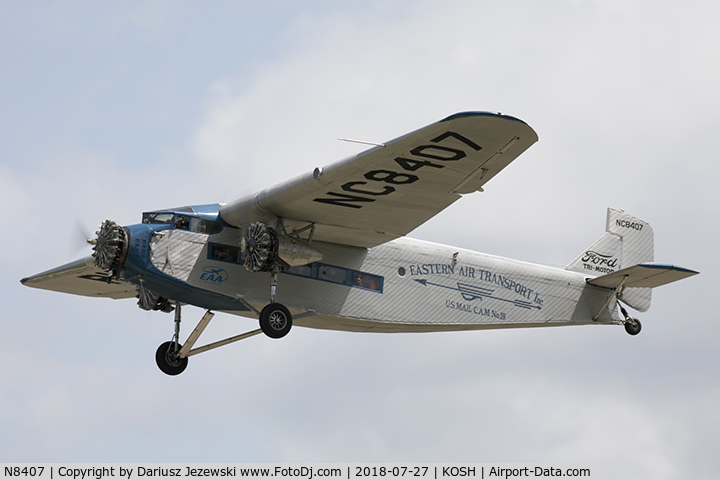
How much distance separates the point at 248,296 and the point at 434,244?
449 cm

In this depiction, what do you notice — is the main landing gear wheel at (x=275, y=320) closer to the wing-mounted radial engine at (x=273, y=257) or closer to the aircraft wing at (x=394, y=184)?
the wing-mounted radial engine at (x=273, y=257)

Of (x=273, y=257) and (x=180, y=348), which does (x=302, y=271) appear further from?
(x=180, y=348)

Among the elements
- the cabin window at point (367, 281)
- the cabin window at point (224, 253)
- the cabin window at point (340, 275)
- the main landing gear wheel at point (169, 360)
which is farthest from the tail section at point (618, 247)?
the main landing gear wheel at point (169, 360)

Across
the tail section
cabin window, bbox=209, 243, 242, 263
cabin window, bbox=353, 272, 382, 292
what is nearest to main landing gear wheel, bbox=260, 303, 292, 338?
cabin window, bbox=209, 243, 242, 263

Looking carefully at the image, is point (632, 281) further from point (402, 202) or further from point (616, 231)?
point (402, 202)

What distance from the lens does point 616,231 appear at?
2573 cm

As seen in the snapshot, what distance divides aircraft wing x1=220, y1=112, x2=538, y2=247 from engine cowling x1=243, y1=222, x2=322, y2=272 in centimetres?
48

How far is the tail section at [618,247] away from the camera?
24969 mm

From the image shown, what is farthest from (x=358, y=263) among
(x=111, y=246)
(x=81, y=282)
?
(x=81, y=282)

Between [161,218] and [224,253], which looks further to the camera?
[224,253]

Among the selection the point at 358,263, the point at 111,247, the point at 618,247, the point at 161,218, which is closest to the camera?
the point at 111,247

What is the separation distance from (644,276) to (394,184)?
714 centimetres

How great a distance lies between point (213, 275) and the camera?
1961 cm

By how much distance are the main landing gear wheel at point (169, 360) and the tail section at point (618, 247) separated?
928cm
